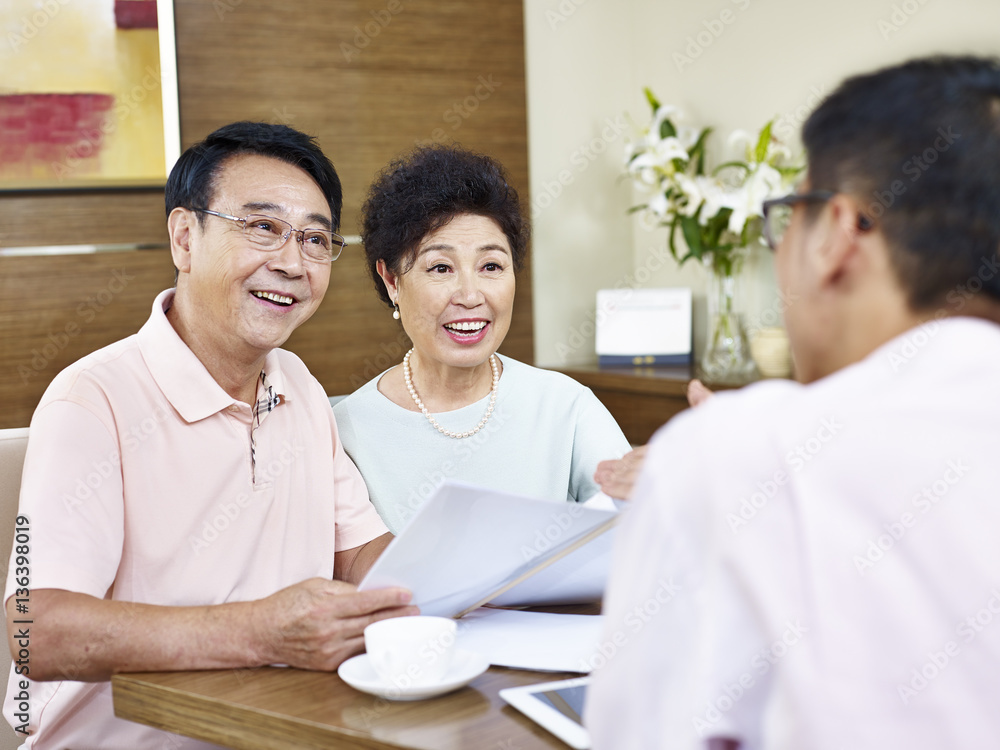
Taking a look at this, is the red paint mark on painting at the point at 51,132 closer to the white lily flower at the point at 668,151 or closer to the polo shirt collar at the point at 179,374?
the polo shirt collar at the point at 179,374

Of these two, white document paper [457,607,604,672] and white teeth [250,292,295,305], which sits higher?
white teeth [250,292,295,305]

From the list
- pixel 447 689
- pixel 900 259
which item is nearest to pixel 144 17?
pixel 447 689

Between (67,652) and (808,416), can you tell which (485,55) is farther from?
(808,416)

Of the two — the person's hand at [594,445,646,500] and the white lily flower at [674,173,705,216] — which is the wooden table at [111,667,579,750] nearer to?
the person's hand at [594,445,646,500]

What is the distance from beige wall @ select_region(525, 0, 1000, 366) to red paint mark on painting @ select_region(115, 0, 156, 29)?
1.44 m

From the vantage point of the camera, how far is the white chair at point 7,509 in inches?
64.6

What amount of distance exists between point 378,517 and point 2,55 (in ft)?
6.19

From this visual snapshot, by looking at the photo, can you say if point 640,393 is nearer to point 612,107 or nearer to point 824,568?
point 612,107

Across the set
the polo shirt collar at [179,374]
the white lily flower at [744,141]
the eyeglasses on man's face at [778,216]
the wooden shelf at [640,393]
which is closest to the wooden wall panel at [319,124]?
the wooden shelf at [640,393]

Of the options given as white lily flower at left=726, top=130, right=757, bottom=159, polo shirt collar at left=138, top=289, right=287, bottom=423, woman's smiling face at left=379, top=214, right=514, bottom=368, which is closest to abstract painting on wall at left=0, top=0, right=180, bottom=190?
woman's smiling face at left=379, top=214, right=514, bottom=368

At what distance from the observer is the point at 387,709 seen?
1.10 metres

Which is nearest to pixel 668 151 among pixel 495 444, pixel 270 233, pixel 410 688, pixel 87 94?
pixel 495 444

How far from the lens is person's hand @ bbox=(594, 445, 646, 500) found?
1.32m

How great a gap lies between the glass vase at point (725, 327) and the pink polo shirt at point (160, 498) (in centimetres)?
188
